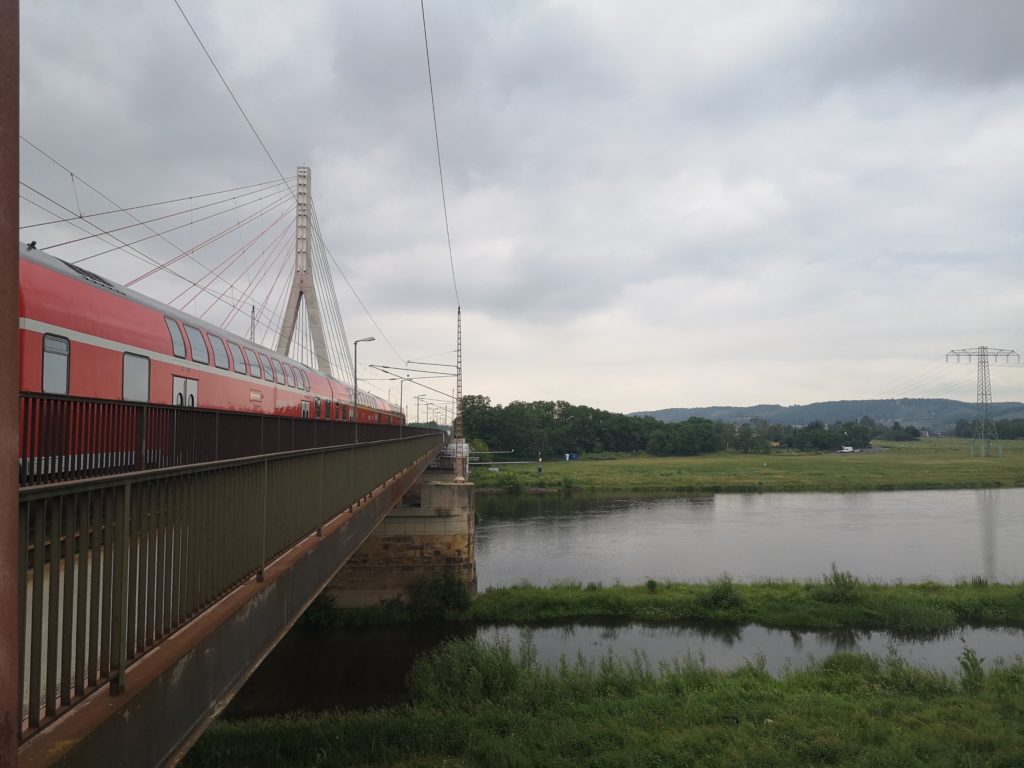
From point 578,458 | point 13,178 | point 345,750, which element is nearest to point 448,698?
point 345,750

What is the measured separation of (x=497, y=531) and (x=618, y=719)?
30.2 meters

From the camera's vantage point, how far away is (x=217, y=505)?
540 cm

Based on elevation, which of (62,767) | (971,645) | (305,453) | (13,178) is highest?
(13,178)

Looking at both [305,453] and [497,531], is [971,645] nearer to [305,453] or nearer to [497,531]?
[305,453]

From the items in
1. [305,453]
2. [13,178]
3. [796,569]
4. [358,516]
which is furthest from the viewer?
[796,569]

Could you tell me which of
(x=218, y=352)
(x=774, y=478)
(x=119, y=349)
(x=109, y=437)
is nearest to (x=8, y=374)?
(x=109, y=437)

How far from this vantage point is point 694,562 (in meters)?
32.6

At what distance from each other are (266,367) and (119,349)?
30.4ft

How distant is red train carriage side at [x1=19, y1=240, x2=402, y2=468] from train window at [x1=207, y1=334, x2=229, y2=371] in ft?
0.08

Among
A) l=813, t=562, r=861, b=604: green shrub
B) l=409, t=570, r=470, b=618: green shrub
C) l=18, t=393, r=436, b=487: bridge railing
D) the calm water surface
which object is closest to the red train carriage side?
l=18, t=393, r=436, b=487: bridge railing

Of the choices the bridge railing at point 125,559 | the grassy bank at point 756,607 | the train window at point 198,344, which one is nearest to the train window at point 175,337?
the train window at point 198,344

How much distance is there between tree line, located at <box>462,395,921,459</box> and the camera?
5039 inches

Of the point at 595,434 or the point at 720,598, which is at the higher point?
the point at 595,434

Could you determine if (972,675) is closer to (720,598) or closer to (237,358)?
(720,598)
